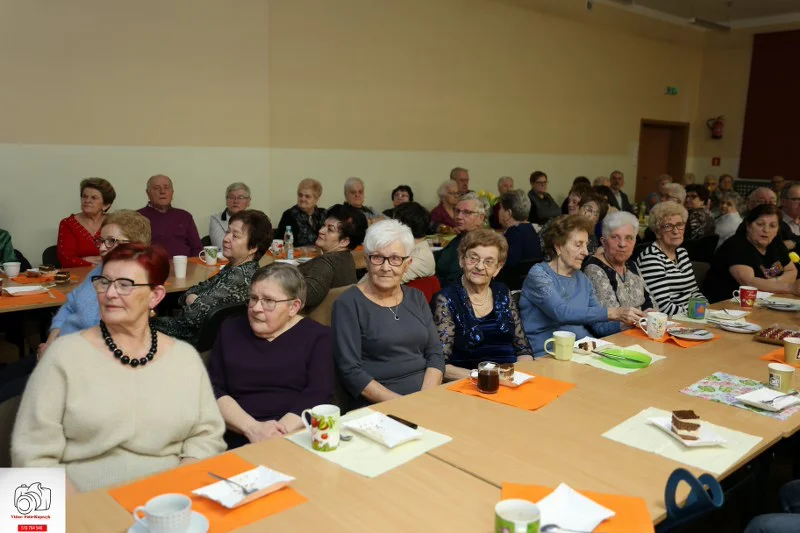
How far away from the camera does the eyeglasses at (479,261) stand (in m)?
3.20

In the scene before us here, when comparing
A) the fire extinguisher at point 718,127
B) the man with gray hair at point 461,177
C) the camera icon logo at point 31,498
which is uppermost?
the fire extinguisher at point 718,127

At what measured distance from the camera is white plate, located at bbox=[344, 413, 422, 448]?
1946 millimetres

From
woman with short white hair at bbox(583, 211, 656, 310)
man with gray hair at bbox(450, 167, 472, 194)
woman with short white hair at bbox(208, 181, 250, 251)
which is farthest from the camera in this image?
man with gray hair at bbox(450, 167, 472, 194)

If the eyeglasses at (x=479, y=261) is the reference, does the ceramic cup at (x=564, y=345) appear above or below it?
below

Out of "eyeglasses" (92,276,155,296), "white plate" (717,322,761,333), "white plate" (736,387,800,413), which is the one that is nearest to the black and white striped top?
"white plate" (717,322,761,333)

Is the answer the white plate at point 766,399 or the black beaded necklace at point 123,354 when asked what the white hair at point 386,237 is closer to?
the black beaded necklace at point 123,354

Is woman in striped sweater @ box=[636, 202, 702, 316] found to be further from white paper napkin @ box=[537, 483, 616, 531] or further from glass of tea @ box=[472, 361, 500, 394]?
white paper napkin @ box=[537, 483, 616, 531]

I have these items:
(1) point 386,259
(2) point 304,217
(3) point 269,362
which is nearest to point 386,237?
(1) point 386,259

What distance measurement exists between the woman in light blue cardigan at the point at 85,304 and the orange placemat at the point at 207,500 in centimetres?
121

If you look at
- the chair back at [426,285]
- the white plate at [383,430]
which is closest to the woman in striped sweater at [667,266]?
the chair back at [426,285]

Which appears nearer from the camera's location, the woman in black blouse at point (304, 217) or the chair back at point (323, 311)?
the chair back at point (323, 311)

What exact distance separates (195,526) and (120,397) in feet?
2.09

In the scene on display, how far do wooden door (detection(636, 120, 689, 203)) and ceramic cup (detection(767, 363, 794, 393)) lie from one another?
10.4 meters

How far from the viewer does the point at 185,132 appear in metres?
6.72
